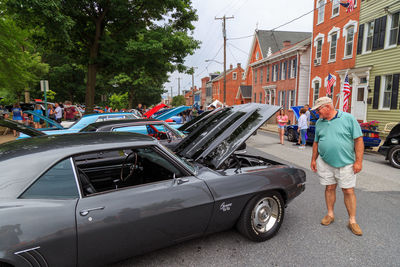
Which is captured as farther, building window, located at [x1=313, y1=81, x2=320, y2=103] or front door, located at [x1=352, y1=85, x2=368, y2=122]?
building window, located at [x1=313, y1=81, x2=320, y2=103]

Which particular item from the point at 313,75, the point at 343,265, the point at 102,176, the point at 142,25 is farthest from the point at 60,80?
the point at 343,265

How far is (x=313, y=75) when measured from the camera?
68.7ft

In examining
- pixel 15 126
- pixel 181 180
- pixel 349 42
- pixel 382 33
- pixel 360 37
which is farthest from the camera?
pixel 349 42


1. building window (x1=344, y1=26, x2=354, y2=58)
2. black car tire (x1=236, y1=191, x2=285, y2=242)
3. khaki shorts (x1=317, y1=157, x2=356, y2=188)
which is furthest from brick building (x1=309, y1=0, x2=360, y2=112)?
black car tire (x1=236, y1=191, x2=285, y2=242)

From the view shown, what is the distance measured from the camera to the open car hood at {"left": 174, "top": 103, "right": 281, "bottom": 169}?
3141 millimetres

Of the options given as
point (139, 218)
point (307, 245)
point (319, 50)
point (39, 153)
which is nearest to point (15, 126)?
point (39, 153)

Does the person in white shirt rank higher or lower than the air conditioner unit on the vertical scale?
lower

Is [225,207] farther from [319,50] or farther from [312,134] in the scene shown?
[319,50]

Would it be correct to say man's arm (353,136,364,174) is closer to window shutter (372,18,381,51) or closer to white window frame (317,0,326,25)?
window shutter (372,18,381,51)

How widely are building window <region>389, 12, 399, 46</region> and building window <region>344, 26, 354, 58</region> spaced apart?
3.05 metres

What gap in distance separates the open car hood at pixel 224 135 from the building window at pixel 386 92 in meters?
13.9

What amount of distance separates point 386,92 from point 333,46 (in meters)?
6.09

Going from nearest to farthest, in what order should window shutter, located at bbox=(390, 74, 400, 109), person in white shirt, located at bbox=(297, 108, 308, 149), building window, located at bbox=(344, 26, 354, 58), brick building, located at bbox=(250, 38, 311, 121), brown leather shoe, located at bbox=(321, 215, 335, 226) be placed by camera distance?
brown leather shoe, located at bbox=(321, 215, 335, 226), person in white shirt, located at bbox=(297, 108, 308, 149), window shutter, located at bbox=(390, 74, 400, 109), building window, located at bbox=(344, 26, 354, 58), brick building, located at bbox=(250, 38, 311, 121)

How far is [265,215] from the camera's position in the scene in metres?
3.14
